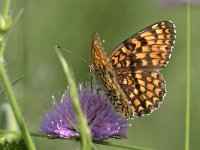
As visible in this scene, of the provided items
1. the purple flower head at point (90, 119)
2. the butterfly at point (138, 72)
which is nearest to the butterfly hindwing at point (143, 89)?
the butterfly at point (138, 72)

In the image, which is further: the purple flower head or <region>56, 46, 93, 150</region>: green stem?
the purple flower head

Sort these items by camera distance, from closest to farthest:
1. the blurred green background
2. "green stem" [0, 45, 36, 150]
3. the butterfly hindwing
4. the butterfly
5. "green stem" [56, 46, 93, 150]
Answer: "green stem" [56, 46, 93, 150], "green stem" [0, 45, 36, 150], the butterfly, the butterfly hindwing, the blurred green background

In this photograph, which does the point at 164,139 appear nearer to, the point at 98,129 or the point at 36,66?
the point at 36,66

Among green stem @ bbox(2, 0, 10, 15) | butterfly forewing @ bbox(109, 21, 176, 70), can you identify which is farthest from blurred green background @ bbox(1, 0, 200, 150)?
green stem @ bbox(2, 0, 10, 15)

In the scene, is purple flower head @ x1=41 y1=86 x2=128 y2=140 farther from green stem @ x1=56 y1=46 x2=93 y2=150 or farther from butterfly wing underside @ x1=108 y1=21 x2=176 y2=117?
green stem @ x1=56 y1=46 x2=93 y2=150

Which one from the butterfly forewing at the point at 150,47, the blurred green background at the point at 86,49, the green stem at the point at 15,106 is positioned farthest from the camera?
the blurred green background at the point at 86,49

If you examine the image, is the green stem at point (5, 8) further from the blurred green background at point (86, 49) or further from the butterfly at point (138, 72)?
the blurred green background at point (86, 49)

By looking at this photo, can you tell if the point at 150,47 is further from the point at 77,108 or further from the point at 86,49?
the point at 86,49
